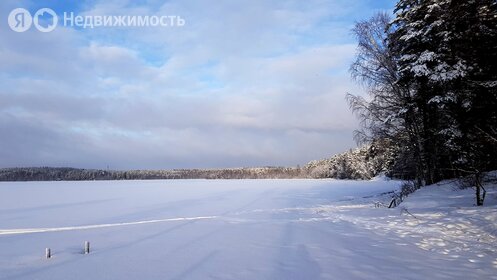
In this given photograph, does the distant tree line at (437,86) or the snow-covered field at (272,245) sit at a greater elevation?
the distant tree line at (437,86)

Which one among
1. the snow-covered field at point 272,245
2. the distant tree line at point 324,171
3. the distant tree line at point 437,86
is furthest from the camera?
the distant tree line at point 324,171

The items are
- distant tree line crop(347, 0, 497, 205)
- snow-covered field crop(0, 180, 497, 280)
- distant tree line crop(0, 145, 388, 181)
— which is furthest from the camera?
distant tree line crop(0, 145, 388, 181)

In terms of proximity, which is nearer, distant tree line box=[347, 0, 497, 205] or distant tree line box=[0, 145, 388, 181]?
distant tree line box=[347, 0, 497, 205]

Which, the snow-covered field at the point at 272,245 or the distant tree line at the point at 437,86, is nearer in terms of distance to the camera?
the snow-covered field at the point at 272,245

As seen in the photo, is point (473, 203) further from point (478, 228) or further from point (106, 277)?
point (106, 277)

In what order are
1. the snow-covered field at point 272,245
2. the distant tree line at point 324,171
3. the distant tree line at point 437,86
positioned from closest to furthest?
the snow-covered field at point 272,245 < the distant tree line at point 437,86 < the distant tree line at point 324,171

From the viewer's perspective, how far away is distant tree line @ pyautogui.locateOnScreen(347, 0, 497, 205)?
37.4ft

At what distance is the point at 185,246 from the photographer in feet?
29.3

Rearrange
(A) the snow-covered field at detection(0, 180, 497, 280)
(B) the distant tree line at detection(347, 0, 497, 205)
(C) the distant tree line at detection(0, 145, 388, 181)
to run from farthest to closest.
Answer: (C) the distant tree line at detection(0, 145, 388, 181) < (B) the distant tree line at detection(347, 0, 497, 205) < (A) the snow-covered field at detection(0, 180, 497, 280)

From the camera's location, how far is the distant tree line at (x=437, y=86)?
37.4ft

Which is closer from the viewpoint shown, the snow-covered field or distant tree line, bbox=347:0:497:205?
the snow-covered field

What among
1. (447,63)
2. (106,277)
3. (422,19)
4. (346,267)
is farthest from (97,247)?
(422,19)

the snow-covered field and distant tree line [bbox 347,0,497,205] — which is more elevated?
distant tree line [bbox 347,0,497,205]

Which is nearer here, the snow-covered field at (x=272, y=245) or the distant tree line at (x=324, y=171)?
the snow-covered field at (x=272, y=245)
